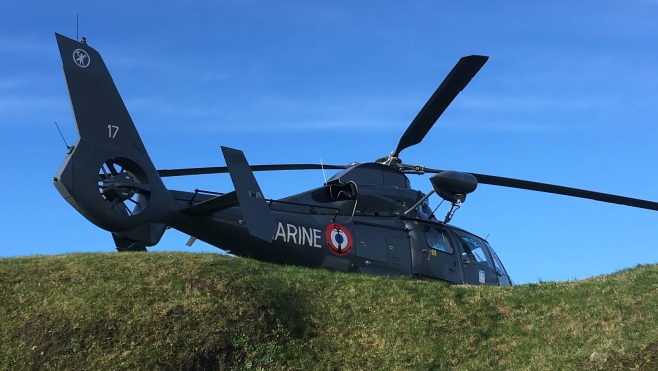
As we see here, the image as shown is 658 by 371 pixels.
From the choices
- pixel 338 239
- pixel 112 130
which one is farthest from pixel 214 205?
pixel 338 239

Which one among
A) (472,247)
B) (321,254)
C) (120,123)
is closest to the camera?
(120,123)

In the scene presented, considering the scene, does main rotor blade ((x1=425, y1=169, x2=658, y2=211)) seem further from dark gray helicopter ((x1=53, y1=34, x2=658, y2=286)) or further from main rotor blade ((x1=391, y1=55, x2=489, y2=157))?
main rotor blade ((x1=391, y1=55, x2=489, y2=157))

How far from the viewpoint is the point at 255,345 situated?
9.93 m

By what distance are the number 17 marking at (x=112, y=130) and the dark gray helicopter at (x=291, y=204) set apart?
0.02m

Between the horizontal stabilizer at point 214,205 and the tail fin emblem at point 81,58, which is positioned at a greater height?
the tail fin emblem at point 81,58

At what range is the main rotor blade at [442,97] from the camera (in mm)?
14383

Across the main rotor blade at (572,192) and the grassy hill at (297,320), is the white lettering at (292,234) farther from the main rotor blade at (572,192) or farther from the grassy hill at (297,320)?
the main rotor blade at (572,192)

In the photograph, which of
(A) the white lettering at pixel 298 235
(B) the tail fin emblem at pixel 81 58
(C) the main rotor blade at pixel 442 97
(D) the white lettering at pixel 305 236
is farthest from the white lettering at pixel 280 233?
(B) the tail fin emblem at pixel 81 58

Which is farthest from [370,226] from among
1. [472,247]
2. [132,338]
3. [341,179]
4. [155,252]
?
[132,338]

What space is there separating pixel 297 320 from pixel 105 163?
4321mm

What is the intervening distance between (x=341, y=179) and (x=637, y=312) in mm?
7382

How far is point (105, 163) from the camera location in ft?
39.8

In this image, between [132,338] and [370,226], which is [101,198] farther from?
[370,226]

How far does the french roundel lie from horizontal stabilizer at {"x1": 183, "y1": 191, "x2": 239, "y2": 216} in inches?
100
